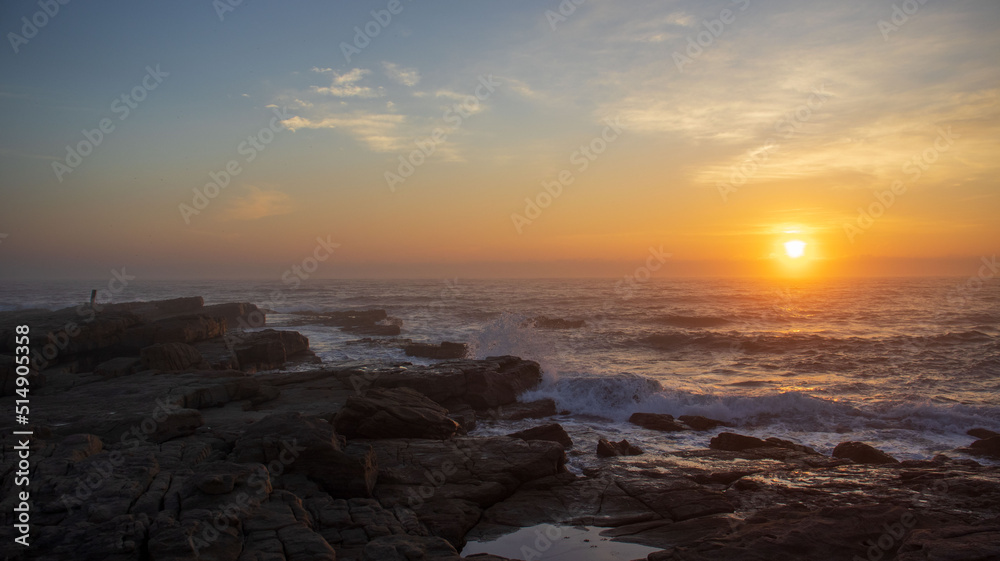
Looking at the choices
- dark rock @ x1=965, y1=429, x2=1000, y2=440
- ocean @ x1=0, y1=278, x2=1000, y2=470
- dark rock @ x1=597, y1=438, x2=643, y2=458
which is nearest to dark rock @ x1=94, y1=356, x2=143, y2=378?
ocean @ x1=0, y1=278, x2=1000, y2=470

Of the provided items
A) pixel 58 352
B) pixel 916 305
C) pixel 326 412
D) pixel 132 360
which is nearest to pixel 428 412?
pixel 326 412

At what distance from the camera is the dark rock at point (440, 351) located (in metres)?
24.8

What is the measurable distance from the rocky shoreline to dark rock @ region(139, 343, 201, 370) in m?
1.93

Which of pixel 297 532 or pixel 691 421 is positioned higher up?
pixel 297 532

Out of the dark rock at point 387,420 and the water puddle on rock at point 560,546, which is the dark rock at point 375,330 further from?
the water puddle on rock at point 560,546

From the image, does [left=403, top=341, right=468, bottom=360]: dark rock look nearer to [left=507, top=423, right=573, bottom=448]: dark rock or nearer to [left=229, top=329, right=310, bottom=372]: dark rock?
[left=229, top=329, right=310, bottom=372]: dark rock

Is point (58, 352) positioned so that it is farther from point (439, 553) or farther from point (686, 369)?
point (686, 369)

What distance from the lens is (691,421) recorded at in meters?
14.3

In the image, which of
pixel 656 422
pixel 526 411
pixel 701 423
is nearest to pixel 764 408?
pixel 701 423

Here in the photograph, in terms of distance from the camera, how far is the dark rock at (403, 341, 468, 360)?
24792 millimetres

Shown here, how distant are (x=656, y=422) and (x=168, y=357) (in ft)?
48.5

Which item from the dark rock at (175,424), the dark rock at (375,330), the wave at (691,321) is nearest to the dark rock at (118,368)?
the dark rock at (175,424)

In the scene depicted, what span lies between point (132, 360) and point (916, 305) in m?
62.6

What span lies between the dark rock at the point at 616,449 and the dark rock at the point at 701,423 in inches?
120
